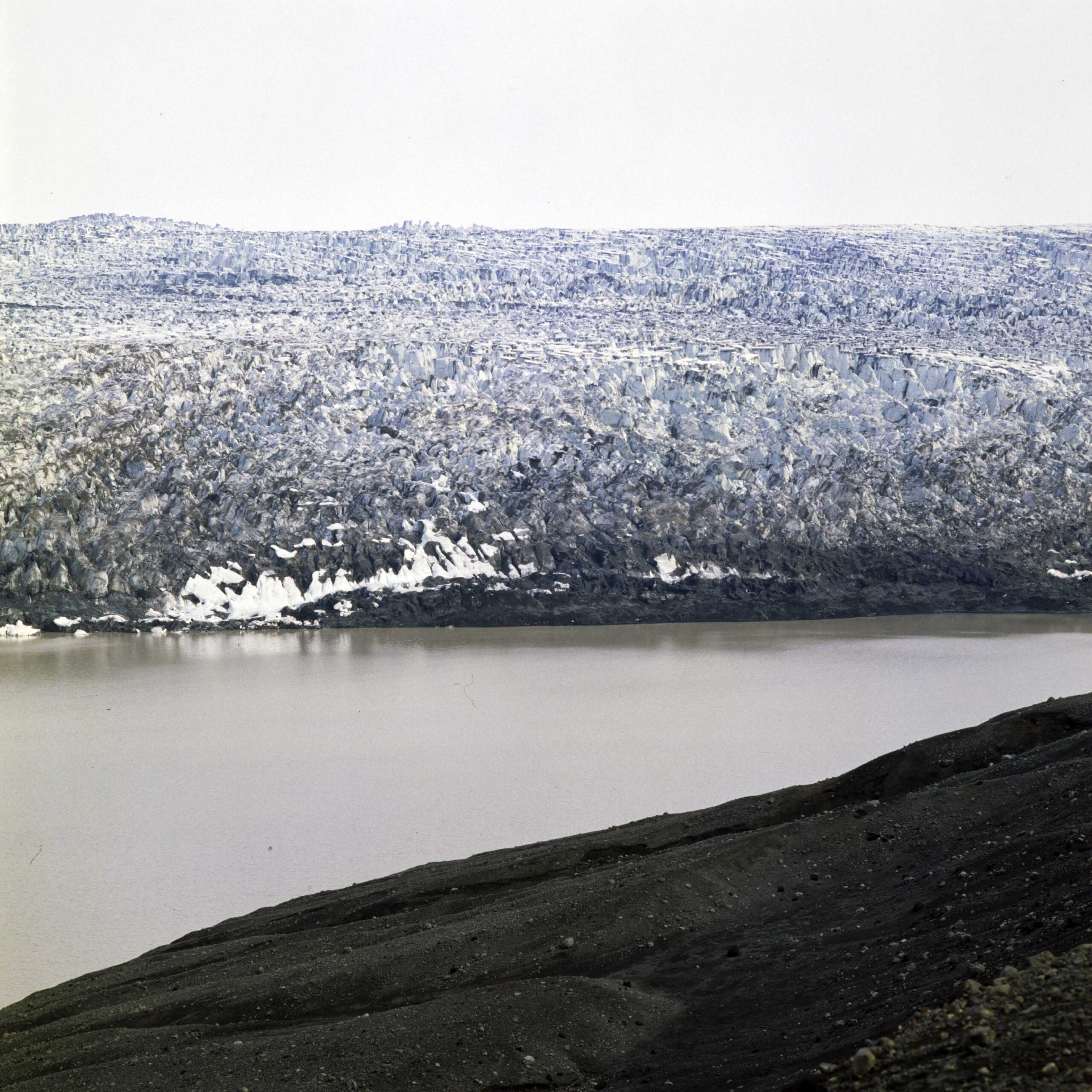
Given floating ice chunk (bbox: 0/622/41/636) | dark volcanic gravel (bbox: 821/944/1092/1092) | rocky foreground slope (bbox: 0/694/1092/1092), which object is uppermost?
dark volcanic gravel (bbox: 821/944/1092/1092)

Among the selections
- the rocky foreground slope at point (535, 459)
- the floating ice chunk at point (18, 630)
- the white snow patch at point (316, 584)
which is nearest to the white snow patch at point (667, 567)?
the rocky foreground slope at point (535, 459)

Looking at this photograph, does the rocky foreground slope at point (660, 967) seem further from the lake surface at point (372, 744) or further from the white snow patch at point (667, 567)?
the white snow patch at point (667, 567)

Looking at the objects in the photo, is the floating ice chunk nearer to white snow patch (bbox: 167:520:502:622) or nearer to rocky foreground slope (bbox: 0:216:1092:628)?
rocky foreground slope (bbox: 0:216:1092:628)

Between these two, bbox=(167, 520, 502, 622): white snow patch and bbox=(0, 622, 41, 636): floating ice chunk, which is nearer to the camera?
bbox=(0, 622, 41, 636): floating ice chunk

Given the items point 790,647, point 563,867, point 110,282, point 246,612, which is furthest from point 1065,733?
point 110,282

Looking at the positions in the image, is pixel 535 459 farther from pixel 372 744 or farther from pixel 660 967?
pixel 660 967

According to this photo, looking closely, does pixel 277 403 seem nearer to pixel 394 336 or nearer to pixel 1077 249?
pixel 394 336

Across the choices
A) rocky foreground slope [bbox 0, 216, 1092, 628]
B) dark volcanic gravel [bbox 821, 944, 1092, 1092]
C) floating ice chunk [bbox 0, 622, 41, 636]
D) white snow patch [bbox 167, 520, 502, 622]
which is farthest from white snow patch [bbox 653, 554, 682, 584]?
dark volcanic gravel [bbox 821, 944, 1092, 1092]
